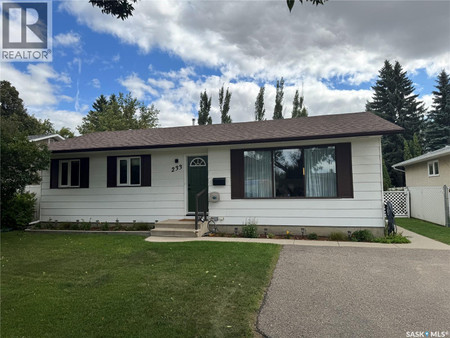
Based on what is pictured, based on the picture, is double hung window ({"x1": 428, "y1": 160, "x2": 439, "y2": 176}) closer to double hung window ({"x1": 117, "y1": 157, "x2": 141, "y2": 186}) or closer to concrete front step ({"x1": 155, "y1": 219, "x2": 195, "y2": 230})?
concrete front step ({"x1": 155, "y1": 219, "x2": 195, "y2": 230})

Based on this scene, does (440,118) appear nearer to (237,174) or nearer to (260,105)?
(260,105)

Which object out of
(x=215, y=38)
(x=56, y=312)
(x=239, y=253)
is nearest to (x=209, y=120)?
(x=215, y=38)

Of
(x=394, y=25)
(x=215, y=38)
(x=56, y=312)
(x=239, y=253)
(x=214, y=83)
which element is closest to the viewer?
(x=56, y=312)

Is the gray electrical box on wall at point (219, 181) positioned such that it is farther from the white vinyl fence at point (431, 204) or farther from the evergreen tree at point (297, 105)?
the evergreen tree at point (297, 105)

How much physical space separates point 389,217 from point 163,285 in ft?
21.0

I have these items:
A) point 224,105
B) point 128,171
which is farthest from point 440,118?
point 128,171

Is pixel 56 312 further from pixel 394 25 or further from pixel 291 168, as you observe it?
pixel 394 25

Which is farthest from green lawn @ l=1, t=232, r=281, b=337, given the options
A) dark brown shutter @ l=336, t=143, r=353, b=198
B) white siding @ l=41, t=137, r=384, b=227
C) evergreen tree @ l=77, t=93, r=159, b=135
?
evergreen tree @ l=77, t=93, r=159, b=135

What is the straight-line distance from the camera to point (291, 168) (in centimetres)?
748

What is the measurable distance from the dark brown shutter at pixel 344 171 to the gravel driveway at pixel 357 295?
1.96 m

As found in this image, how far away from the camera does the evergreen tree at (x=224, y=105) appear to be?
85.4ft

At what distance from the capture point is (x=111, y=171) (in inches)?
348

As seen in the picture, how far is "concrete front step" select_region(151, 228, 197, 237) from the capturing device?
7.18 m

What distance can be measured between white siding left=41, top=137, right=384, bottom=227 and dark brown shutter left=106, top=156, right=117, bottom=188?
149 millimetres
